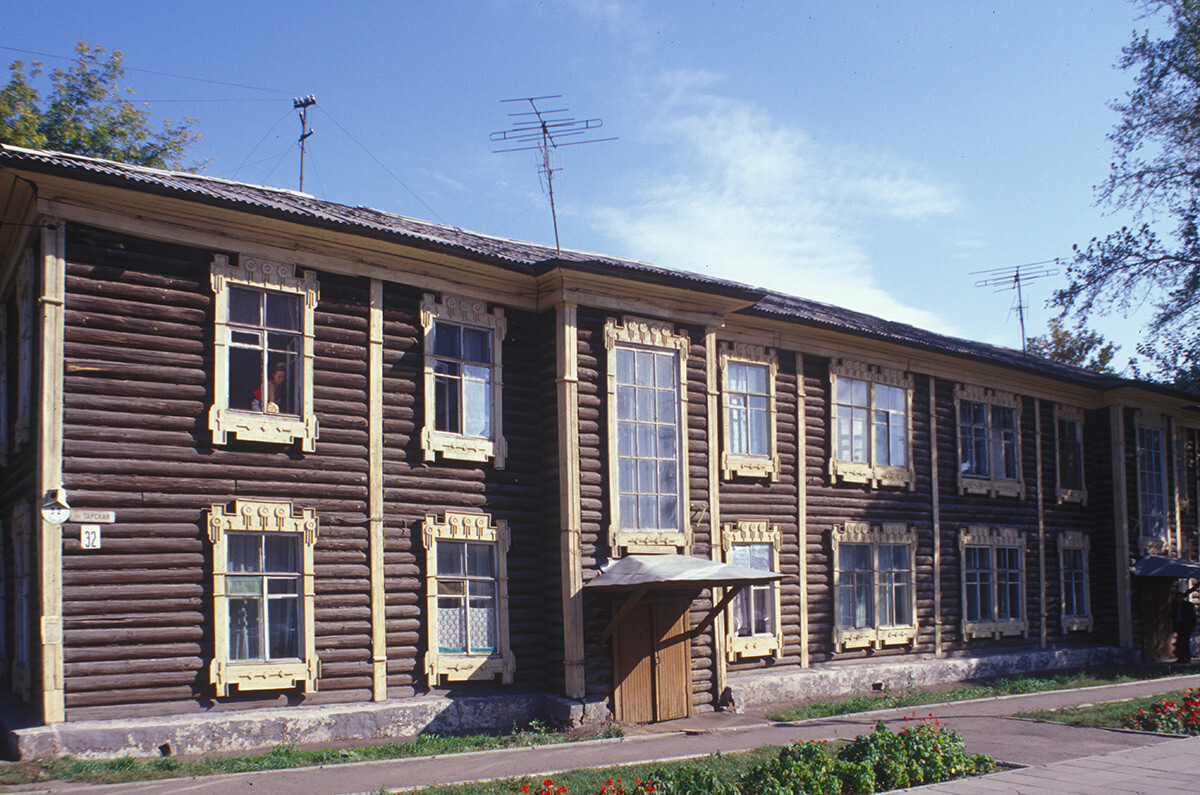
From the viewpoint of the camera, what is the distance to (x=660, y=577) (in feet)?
47.8

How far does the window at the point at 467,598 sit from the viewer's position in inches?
578

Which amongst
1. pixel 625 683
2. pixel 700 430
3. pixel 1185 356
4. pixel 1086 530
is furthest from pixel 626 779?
pixel 1185 356

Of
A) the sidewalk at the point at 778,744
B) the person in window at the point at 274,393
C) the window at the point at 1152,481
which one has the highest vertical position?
the person in window at the point at 274,393

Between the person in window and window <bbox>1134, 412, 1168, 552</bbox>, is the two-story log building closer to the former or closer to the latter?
the person in window

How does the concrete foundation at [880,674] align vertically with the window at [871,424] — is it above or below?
below

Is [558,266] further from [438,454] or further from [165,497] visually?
[165,497]

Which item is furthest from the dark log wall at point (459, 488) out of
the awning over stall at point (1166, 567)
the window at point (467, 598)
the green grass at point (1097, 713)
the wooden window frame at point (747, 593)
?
the awning over stall at point (1166, 567)

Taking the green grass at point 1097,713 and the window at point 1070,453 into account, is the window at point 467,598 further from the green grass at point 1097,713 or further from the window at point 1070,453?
the window at point 1070,453

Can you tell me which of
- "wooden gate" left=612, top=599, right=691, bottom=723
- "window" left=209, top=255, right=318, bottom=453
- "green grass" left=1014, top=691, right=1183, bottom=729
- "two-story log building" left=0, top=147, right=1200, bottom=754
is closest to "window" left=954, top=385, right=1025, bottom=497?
"two-story log building" left=0, top=147, right=1200, bottom=754

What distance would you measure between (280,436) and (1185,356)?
94.6ft

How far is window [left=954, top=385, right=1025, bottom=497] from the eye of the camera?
2394 cm

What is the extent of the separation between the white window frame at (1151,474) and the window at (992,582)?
17.6ft

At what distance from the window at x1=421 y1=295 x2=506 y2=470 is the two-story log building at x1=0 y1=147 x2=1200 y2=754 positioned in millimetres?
46

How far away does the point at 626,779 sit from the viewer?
10.8m
